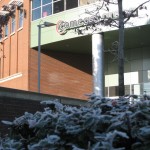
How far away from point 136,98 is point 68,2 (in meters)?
33.7

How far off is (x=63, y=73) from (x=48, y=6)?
19.9 feet

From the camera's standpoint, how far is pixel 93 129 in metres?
3.40

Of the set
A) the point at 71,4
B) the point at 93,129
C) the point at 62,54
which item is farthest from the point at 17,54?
the point at 93,129

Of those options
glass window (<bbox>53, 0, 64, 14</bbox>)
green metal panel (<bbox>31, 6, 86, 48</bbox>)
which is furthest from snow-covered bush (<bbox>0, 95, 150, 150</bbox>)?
glass window (<bbox>53, 0, 64, 14</bbox>)

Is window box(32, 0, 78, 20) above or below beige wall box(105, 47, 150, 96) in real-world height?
above

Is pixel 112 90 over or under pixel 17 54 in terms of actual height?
under

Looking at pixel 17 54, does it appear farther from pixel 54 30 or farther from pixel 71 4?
pixel 71 4

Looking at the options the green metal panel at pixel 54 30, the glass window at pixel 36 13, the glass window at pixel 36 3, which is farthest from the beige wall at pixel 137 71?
the glass window at pixel 36 3

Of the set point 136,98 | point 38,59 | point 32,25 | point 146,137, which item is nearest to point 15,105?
point 136,98

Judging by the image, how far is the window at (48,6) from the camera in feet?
122

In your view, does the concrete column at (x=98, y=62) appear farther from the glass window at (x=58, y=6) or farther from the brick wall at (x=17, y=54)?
the brick wall at (x=17, y=54)

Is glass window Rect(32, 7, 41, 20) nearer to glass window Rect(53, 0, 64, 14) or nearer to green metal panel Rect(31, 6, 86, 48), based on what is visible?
green metal panel Rect(31, 6, 86, 48)

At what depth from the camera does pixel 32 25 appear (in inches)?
1563

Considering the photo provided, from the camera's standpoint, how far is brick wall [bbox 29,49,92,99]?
39688 mm
